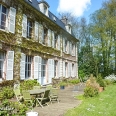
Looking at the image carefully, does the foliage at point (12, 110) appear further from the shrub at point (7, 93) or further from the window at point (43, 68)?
the window at point (43, 68)

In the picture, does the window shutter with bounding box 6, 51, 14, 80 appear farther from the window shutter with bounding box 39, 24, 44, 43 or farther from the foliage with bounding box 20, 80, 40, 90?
the window shutter with bounding box 39, 24, 44, 43

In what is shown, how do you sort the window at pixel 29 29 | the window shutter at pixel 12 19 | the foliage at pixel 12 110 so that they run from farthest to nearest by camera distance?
1. the window at pixel 29 29
2. the window shutter at pixel 12 19
3. the foliage at pixel 12 110

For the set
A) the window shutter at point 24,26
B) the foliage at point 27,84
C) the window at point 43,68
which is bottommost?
the foliage at point 27,84

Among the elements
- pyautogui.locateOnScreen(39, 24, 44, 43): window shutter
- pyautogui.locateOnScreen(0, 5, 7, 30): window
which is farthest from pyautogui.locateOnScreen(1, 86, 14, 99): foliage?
pyautogui.locateOnScreen(39, 24, 44, 43): window shutter

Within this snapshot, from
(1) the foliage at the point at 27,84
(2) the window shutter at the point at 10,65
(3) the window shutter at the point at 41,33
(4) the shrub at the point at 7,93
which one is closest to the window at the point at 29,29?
(3) the window shutter at the point at 41,33

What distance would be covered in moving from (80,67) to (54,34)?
14.2 m

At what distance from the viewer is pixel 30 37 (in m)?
12.9

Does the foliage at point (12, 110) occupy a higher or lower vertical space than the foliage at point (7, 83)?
lower

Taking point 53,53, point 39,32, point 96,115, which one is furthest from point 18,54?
point 96,115

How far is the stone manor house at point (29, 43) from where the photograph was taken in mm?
10070

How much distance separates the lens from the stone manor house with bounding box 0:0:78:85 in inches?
396

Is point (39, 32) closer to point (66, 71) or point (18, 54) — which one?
point (18, 54)

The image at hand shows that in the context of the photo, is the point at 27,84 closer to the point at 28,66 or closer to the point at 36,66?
the point at 28,66

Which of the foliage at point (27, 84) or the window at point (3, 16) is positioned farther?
the foliage at point (27, 84)
